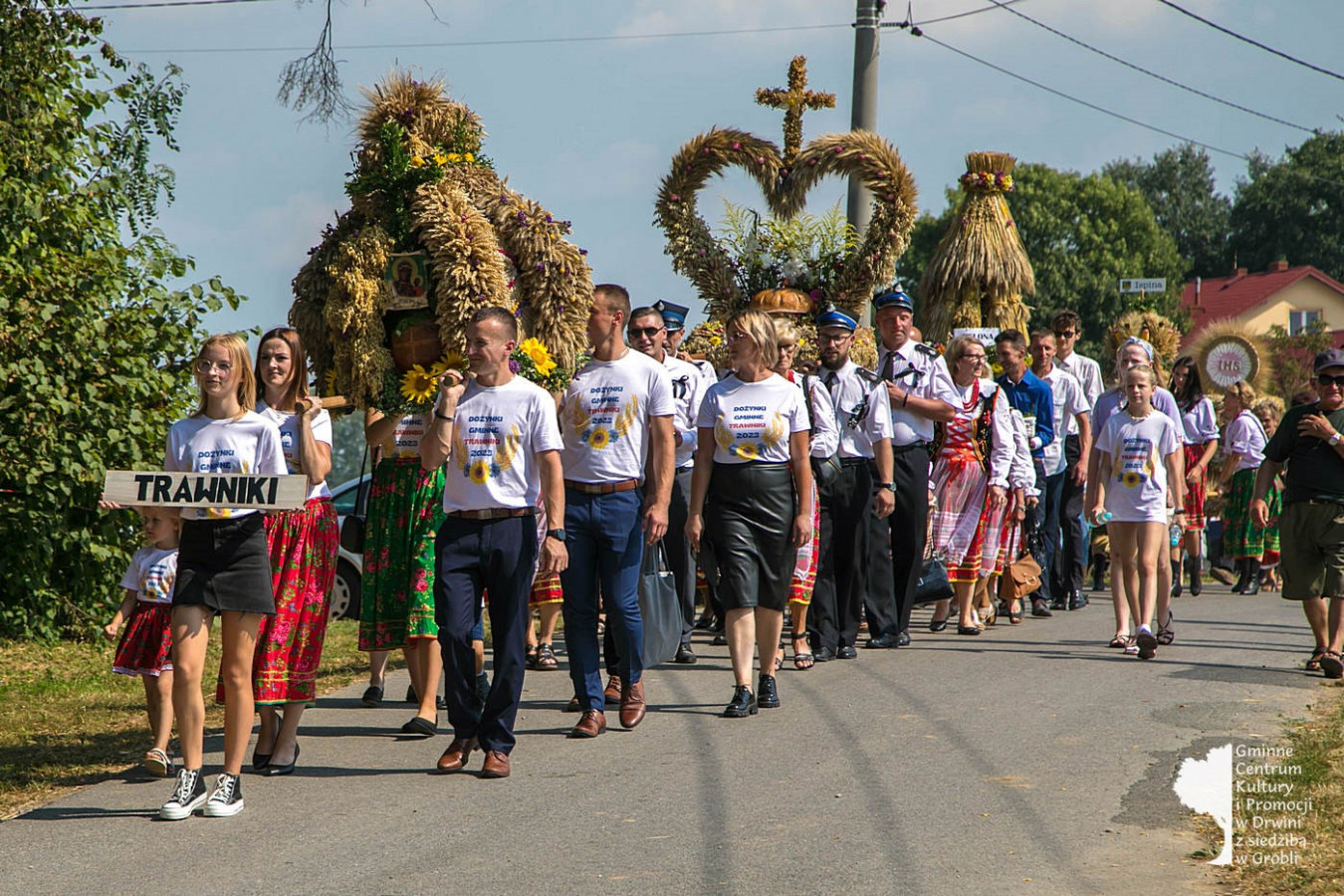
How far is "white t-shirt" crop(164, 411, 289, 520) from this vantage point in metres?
6.07

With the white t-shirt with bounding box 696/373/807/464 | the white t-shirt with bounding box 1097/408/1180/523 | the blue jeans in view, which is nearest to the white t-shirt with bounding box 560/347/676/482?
the blue jeans

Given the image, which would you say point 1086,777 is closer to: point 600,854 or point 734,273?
point 600,854

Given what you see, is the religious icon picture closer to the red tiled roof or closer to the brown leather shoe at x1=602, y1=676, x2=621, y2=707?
the brown leather shoe at x1=602, y1=676, x2=621, y2=707

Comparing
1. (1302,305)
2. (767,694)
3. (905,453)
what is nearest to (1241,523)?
(905,453)

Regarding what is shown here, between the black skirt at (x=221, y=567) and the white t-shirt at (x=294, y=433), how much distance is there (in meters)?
0.68

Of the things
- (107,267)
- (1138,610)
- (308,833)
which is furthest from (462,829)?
(107,267)

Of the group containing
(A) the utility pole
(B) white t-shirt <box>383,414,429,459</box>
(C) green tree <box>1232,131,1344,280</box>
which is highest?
(C) green tree <box>1232,131,1344,280</box>

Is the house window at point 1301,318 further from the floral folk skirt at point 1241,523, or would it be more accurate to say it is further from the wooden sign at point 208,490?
the wooden sign at point 208,490

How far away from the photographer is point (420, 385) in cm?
774

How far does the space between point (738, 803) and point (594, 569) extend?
1.77 meters

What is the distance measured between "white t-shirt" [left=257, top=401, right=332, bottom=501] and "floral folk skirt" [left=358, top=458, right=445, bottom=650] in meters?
0.89

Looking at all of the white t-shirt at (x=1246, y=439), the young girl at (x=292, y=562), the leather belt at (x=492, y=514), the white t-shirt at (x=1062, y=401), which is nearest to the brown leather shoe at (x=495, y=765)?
the young girl at (x=292, y=562)

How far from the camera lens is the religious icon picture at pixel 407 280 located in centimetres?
774

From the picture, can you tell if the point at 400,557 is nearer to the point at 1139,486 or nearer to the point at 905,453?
the point at 905,453
